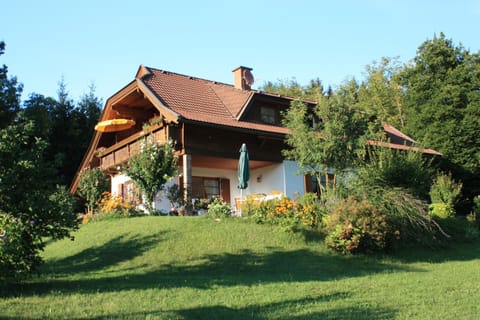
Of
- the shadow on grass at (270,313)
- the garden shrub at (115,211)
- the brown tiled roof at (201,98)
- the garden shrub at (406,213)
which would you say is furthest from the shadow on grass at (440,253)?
the garden shrub at (115,211)

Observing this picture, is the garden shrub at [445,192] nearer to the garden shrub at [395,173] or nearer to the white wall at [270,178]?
the garden shrub at [395,173]

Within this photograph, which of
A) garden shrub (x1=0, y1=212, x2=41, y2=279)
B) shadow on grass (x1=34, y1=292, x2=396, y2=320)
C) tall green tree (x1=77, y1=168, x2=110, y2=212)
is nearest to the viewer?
shadow on grass (x1=34, y1=292, x2=396, y2=320)

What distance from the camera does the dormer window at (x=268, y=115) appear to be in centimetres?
2384

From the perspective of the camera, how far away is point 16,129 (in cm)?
1046

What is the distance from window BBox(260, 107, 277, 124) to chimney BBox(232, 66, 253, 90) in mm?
3158

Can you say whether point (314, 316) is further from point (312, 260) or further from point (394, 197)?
point (394, 197)

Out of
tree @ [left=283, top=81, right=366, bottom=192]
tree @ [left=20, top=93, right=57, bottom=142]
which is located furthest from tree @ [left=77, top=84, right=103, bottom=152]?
tree @ [left=283, top=81, right=366, bottom=192]

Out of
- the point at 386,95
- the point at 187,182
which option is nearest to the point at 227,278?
the point at 187,182

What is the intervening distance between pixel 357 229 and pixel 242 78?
14213mm

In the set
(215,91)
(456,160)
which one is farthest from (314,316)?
(456,160)

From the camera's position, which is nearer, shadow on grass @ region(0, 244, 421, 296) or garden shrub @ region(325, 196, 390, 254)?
shadow on grass @ region(0, 244, 421, 296)

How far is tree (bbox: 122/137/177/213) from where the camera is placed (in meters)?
18.0

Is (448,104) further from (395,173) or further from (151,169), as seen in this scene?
(151,169)

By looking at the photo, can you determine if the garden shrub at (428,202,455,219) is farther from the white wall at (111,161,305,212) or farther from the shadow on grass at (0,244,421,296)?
the shadow on grass at (0,244,421,296)
